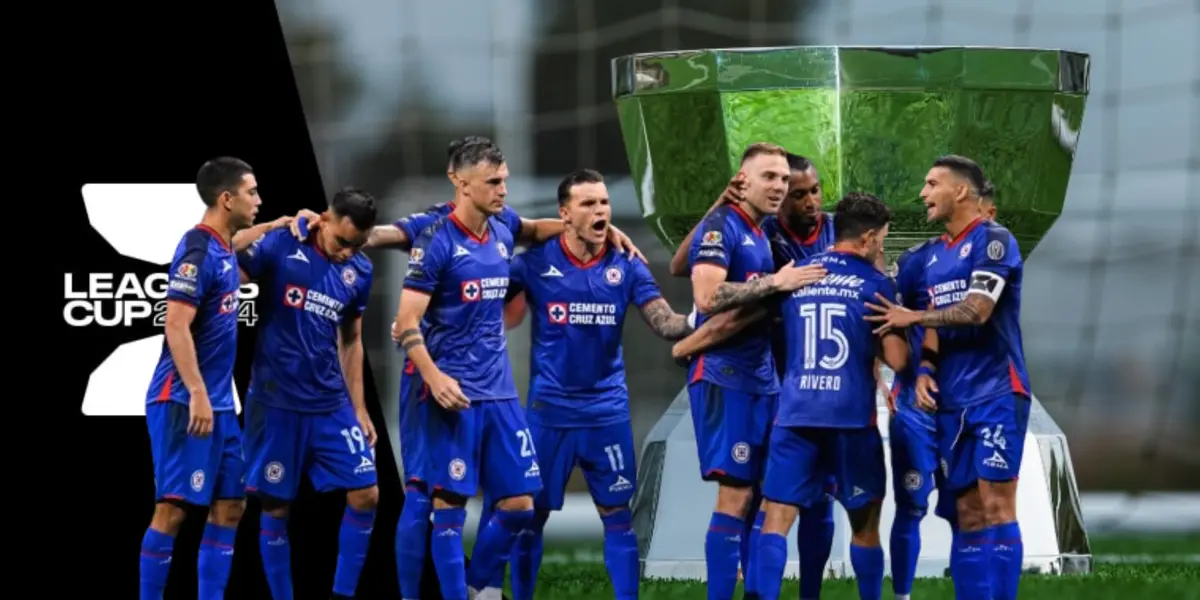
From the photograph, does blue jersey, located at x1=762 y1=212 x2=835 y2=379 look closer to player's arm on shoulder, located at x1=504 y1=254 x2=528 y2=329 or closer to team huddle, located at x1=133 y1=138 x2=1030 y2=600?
team huddle, located at x1=133 y1=138 x2=1030 y2=600

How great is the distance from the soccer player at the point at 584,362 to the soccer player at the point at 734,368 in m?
0.22

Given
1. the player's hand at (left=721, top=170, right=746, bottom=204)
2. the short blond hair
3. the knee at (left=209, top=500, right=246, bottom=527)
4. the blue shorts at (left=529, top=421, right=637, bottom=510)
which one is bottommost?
the knee at (left=209, top=500, right=246, bottom=527)

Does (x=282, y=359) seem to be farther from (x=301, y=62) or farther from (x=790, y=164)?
(x=301, y=62)

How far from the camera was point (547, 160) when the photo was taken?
12.8 m

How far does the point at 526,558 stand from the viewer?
A: 6883mm

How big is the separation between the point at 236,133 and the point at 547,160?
5.38 metres

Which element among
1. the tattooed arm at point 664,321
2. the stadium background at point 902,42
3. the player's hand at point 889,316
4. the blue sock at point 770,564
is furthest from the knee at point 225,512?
the stadium background at point 902,42

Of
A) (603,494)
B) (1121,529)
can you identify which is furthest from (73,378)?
(1121,529)

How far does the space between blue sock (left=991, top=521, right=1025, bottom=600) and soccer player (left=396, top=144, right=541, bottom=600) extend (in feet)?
4.91

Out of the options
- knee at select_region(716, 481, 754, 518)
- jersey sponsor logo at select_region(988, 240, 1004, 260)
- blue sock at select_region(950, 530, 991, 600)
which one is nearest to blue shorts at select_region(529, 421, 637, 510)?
knee at select_region(716, 481, 754, 518)

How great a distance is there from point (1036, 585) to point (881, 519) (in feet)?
2.53

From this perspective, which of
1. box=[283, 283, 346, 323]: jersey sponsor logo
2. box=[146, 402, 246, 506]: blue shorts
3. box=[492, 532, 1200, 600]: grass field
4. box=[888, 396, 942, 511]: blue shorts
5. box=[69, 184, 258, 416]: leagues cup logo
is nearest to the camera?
box=[146, 402, 246, 506]: blue shorts

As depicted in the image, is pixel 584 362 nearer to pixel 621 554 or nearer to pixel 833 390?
pixel 621 554

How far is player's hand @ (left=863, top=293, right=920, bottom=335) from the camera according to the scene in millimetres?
6250
